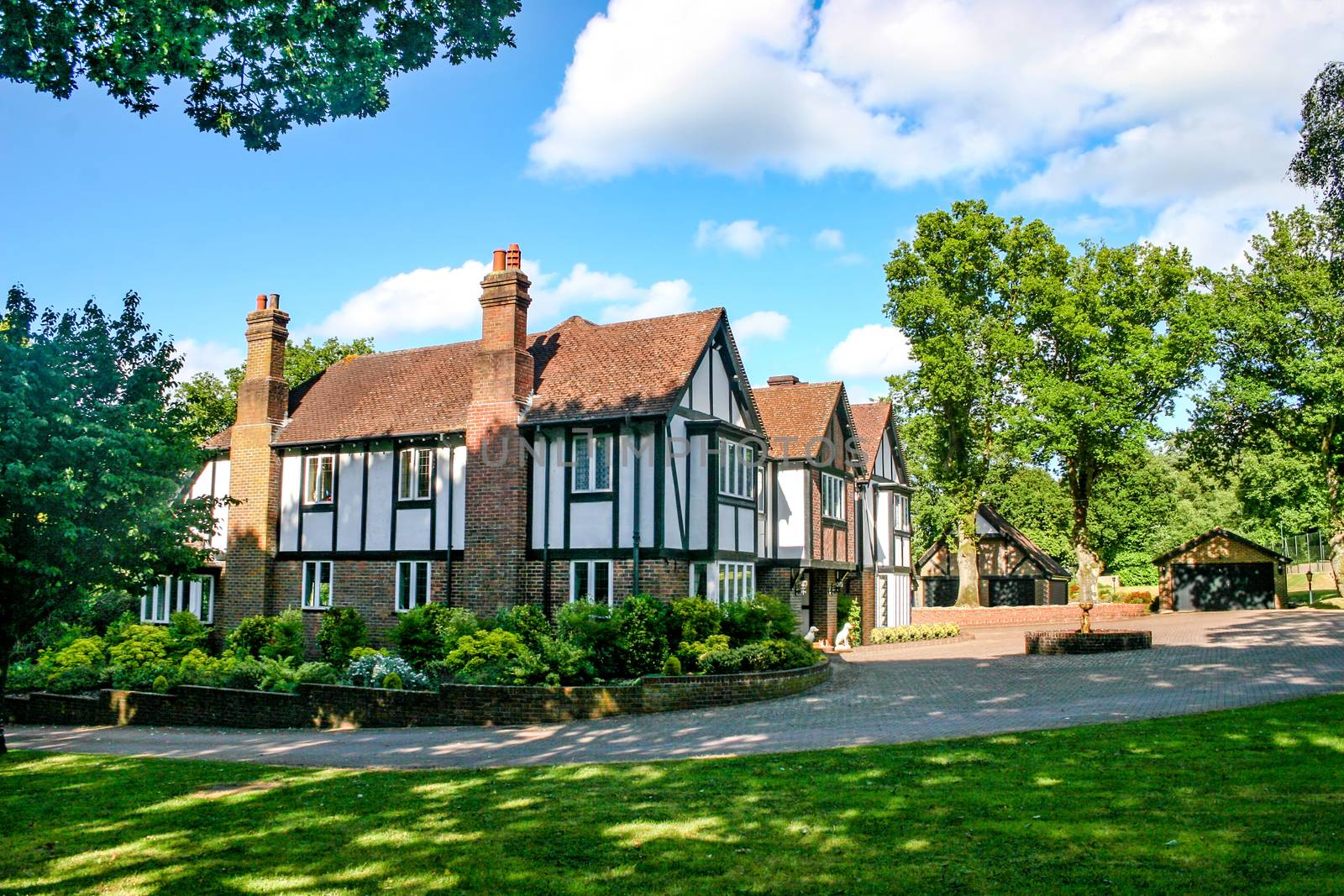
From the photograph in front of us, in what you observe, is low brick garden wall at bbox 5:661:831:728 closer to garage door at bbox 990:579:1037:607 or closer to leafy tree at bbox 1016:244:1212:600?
leafy tree at bbox 1016:244:1212:600

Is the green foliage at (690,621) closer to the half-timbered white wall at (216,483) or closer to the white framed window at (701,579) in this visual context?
the white framed window at (701,579)

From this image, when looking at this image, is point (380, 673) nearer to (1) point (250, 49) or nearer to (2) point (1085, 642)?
(1) point (250, 49)

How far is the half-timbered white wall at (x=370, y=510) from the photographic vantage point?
2641cm

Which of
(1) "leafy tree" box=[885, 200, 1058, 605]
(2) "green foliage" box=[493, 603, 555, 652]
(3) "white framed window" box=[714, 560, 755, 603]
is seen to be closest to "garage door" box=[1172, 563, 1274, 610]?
(1) "leafy tree" box=[885, 200, 1058, 605]

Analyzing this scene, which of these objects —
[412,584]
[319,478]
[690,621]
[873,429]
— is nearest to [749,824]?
[690,621]

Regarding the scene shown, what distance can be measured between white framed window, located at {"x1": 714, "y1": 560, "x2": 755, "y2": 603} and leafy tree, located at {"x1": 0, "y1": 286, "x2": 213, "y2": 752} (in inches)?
518

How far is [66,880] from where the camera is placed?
315 inches

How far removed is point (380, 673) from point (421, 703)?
81.3 inches

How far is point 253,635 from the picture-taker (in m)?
26.6

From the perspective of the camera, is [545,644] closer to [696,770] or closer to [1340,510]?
[696,770]

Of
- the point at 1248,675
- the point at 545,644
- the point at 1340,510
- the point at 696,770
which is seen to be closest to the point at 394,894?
the point at 696,770

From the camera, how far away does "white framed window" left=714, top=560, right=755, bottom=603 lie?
85.1 ft

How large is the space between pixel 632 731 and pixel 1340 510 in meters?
45.7

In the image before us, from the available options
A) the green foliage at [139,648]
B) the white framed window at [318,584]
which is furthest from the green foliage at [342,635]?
the green foliage at [139,648]
